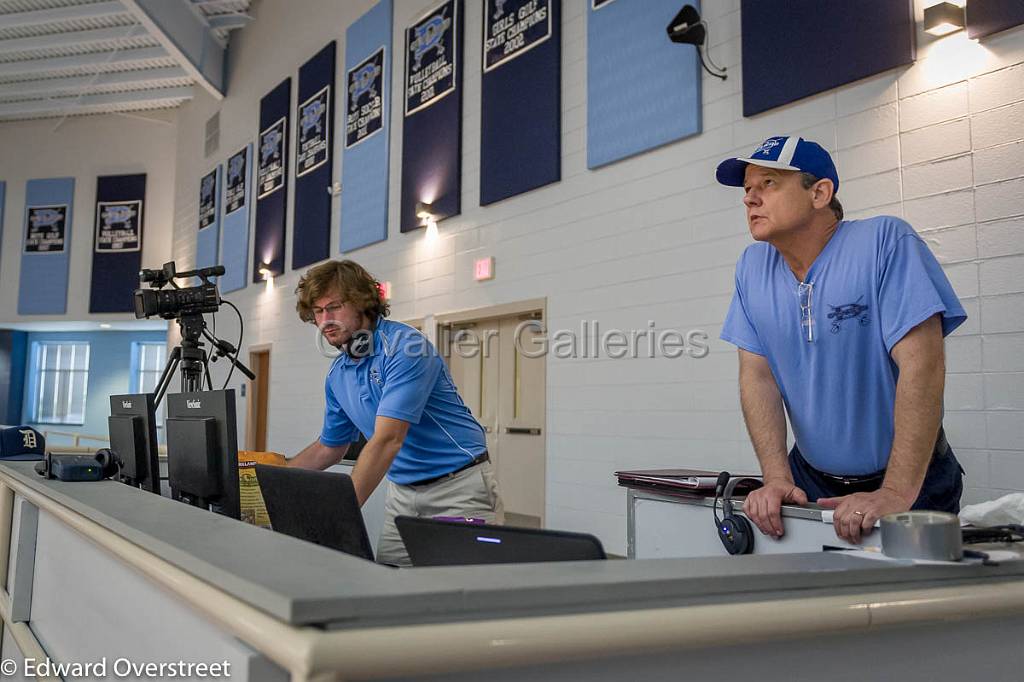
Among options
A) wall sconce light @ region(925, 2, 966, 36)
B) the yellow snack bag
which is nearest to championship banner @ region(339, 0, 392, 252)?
wall sconce light @ region(925, 2, 966, 36)

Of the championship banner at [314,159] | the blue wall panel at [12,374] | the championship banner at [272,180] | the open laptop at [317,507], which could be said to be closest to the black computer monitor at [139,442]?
the open laptop at [317,507]

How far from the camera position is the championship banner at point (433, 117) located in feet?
19.5

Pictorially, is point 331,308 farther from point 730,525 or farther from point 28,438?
point 28,438

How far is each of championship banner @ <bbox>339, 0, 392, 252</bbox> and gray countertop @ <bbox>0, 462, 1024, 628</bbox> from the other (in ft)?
20.7

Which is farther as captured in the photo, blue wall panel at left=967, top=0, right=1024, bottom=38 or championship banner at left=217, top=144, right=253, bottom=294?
championship banner at left=217, top=144, right=253, bottom=294

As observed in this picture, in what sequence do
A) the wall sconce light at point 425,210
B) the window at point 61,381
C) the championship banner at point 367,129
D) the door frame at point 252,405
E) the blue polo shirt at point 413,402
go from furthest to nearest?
the window at point 61,381 → the door frame at point 252,405 → the championship banner at point 367,129 → the wall sconce light at point 425,210 → the blue polo shirt at point 413,402

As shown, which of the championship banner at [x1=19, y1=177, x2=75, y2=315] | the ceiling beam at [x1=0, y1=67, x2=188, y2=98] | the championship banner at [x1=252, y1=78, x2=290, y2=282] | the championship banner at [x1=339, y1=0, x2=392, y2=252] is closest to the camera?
the championship banner at [x1=339, y1=0, x2=392, y2=252]

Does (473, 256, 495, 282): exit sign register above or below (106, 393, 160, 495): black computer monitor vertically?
above

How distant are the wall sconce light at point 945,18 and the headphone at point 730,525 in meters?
2.29

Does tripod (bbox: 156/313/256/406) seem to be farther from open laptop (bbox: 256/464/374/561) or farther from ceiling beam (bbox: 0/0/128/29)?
ceiling beam (bbox: 0/0/128/29)

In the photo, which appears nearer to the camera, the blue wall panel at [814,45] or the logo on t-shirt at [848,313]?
the logo on t-shirt at [848,313]

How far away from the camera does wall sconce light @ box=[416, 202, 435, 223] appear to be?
611cm

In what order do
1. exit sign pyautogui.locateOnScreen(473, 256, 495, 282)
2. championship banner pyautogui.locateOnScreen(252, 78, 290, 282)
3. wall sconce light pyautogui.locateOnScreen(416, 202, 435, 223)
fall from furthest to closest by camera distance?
championship banner pyautogui.locateOnScreen(252, 78, 290, 282) < wall sconce light pyautogui.locateOnScreen(416, 202, 435, 223) < exit sign pyautogui.locateOnScreen(473, 256, 495, 282)

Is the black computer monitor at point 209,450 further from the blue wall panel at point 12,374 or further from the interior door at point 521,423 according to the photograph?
the blue wall panel at point 12,374
